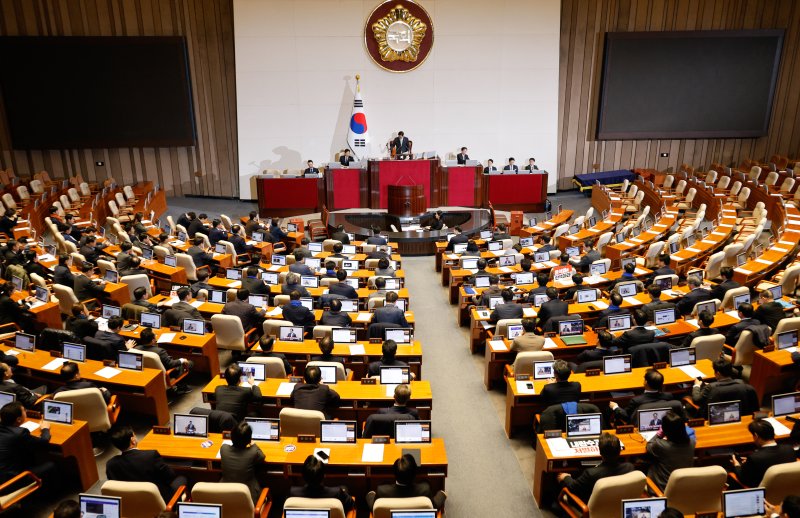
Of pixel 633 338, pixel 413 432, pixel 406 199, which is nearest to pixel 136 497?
pixel 413 432

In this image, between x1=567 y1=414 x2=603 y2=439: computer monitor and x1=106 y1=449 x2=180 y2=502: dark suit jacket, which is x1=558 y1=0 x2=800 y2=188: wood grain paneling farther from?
x1=106 y1=449 x2=180 y2=502: dark suit jacket

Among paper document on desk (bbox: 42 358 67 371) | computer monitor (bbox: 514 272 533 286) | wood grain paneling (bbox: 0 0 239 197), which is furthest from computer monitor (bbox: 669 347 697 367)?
wood grain paneling (bbox: 0 0 239 197)

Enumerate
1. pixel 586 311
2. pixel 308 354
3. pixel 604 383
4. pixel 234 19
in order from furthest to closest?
1. pixel 234 19
2. pixel 586 311
3. pixel 308 354
4. pixel 604 383

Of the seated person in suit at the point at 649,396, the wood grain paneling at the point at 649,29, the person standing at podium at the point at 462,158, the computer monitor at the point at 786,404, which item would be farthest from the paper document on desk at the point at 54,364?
the wood grain paneling at the point at 649,29

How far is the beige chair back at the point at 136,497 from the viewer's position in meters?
4.55

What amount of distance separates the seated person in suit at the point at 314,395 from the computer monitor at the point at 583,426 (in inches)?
95.7

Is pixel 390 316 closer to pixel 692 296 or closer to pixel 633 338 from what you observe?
pixel 633 338

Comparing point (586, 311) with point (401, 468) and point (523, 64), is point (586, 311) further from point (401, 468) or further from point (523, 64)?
point (523, 64)

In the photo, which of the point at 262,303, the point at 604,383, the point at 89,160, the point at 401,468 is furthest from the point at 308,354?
the point at 89,160

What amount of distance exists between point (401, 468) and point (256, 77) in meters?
17.2

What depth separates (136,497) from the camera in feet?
15.0

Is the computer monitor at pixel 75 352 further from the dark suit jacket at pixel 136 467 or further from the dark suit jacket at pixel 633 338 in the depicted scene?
the dark suit jacket at pixel 633 338

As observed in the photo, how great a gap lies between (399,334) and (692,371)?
3.63m

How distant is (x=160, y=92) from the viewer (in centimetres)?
1920
